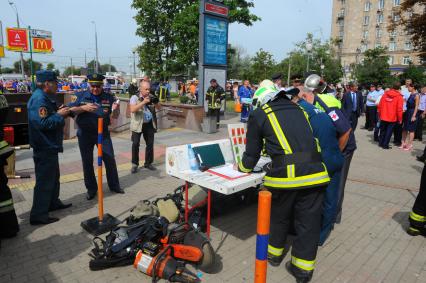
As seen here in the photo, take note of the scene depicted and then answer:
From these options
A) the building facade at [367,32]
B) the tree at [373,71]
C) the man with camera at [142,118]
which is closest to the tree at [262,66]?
the tree at [373,71]

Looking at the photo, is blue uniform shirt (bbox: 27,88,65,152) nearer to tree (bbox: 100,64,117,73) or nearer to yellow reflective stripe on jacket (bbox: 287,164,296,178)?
yellow reflective stripe on jacket (bbox: 287,164,296,178)

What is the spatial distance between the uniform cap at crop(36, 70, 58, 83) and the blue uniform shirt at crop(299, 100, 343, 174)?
10.4 feet

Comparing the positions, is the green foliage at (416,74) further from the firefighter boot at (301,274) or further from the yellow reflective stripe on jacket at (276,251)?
the firefighter boot at (301,274)

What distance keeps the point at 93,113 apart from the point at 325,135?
3.56 m

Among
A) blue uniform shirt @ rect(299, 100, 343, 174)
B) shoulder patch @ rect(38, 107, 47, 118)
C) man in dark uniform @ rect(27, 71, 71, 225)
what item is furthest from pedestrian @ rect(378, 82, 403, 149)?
shoulder patch @ rect(38, 107, 47, 118)

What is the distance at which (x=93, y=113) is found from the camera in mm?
5070

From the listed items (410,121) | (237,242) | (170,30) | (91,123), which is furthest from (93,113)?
(170,30)

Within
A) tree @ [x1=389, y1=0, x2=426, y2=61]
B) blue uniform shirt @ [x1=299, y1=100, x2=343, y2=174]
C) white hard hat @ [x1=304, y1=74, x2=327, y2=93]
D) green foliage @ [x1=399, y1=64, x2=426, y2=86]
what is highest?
tree @ [x1=389, y1=0, x2=426, y2=61]

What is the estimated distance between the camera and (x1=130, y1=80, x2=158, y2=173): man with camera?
632 cm

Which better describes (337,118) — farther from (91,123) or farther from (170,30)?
(170,30)

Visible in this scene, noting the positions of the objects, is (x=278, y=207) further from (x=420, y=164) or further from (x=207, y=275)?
(x=420, y=164)

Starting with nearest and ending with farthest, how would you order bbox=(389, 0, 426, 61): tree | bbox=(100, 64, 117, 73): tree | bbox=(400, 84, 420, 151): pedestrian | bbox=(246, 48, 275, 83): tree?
bbox=(400, 84, 420, 151): pedestrian
bbox=(389, 0, 426, 61): tree
bbox=(246, 48, 275, 83): tree
bbox=(100, 64, 117, 73): tree

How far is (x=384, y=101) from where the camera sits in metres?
9.94

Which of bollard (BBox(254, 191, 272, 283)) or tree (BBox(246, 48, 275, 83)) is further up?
tree (BBox(246, 48, 275, 83))
